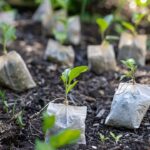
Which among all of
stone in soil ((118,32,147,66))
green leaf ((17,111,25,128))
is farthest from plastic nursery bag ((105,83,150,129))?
stone in soil ((118,32,147,66))

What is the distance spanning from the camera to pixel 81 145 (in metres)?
1.57

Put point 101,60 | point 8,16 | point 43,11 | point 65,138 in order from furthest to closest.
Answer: point 43,11 < point 8,16 < point 101,60 < point 65,138

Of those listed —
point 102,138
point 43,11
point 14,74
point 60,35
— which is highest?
point 43,11

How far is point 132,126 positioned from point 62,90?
51 centimetres

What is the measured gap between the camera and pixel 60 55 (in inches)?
95.2

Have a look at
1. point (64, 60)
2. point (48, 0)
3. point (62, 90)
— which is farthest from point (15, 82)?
point (48, 0)

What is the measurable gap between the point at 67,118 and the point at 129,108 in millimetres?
242

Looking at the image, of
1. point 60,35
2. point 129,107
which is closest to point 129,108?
point 129,107

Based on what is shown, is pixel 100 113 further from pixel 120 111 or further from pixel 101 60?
pixel 101 60

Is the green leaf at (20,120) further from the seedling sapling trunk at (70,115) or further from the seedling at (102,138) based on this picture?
the seedling at (102,138)

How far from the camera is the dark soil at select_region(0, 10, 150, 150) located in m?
1.59

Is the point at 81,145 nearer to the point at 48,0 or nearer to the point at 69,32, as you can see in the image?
the point at 69,32

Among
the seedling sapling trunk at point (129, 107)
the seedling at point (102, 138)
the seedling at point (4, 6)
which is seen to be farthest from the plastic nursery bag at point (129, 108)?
the seedling at point (4, 6)

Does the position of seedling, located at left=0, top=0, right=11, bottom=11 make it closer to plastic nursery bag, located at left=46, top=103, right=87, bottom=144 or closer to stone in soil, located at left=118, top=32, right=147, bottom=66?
stone in soil, located at left=118, top=32, right=147, bottom=66
